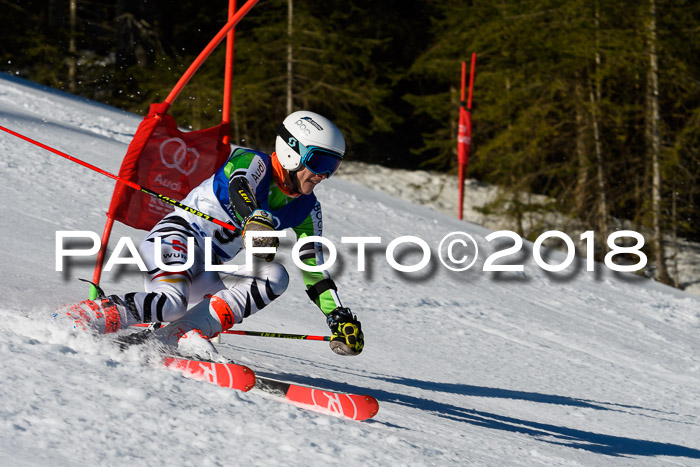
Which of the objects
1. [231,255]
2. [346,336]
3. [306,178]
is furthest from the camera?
[231,255]

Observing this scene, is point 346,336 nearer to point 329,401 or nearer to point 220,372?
point 329,401

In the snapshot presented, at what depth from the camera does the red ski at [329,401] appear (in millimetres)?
2947

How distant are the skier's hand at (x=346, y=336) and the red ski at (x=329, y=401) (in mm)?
303

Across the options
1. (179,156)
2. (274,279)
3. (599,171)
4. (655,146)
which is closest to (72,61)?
(599,171)

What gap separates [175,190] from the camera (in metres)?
4.15

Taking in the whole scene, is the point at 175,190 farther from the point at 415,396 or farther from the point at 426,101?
the point at 426,101

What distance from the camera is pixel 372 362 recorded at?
457 centimetres

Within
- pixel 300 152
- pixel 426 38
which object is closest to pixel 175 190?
pixel 300 152

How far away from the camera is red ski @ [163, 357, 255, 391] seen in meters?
2.92

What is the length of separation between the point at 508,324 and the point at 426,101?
12.2 metres

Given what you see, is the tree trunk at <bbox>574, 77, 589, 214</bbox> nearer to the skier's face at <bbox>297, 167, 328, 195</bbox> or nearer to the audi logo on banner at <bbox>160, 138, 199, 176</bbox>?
the audi logo on banner at <bbox>160, 138, 199, 176</bbox>

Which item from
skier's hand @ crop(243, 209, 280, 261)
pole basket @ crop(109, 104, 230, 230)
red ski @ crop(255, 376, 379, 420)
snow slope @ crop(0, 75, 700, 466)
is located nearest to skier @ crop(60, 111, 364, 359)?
skier's hand @ crop(243, 209, 280, 261)

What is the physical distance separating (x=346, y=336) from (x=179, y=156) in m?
1.51

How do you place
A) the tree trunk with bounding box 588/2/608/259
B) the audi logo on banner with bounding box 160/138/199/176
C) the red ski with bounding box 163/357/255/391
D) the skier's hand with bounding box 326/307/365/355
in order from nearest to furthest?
the red ski with bounding box 163/357/255/391
the skier's hand with bounding box 326/307/365/355
the audi logo on banner with bounding box 160/138/199/176
the tree trunk with bounding box 588/2/608/259
